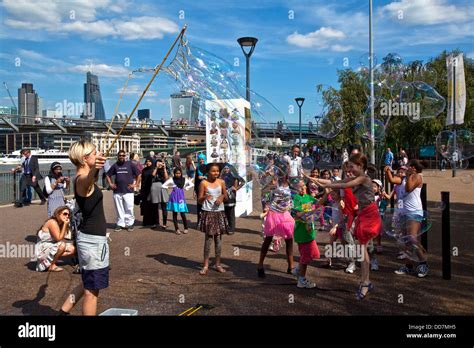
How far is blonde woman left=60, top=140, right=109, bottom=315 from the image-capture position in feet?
12.5

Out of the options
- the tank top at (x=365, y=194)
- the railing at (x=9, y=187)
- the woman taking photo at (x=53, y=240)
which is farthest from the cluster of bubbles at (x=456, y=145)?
the railing at (x=9, y=187)

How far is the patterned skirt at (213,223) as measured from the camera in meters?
6.23

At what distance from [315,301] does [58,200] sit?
4999mm

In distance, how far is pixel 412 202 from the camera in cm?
612

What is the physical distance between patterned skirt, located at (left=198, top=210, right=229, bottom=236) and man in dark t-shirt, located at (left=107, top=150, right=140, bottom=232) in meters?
3.96

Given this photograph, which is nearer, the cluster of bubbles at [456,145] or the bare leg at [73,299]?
the bare leg at [73,299]

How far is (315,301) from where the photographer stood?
4953 millimetres

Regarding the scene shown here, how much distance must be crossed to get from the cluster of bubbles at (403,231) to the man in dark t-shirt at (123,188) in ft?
19.4

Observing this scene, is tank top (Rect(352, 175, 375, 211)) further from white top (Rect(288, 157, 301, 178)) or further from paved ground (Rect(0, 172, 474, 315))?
white top (Rect(288, 157, 301, 178))

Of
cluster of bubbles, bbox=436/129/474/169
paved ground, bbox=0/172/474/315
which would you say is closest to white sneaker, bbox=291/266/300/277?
paved ground, bbox=0/172/474/315

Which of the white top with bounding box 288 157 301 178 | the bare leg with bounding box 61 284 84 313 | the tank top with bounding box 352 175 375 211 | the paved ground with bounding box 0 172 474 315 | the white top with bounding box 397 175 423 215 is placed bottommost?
the paved ground with bounding box 0 172 474 315

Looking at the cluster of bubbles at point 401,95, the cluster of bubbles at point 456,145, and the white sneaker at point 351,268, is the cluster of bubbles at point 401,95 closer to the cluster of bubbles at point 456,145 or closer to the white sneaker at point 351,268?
the cluster of bubbles at point 456,145

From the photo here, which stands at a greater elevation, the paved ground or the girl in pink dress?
the girl in pink dress
